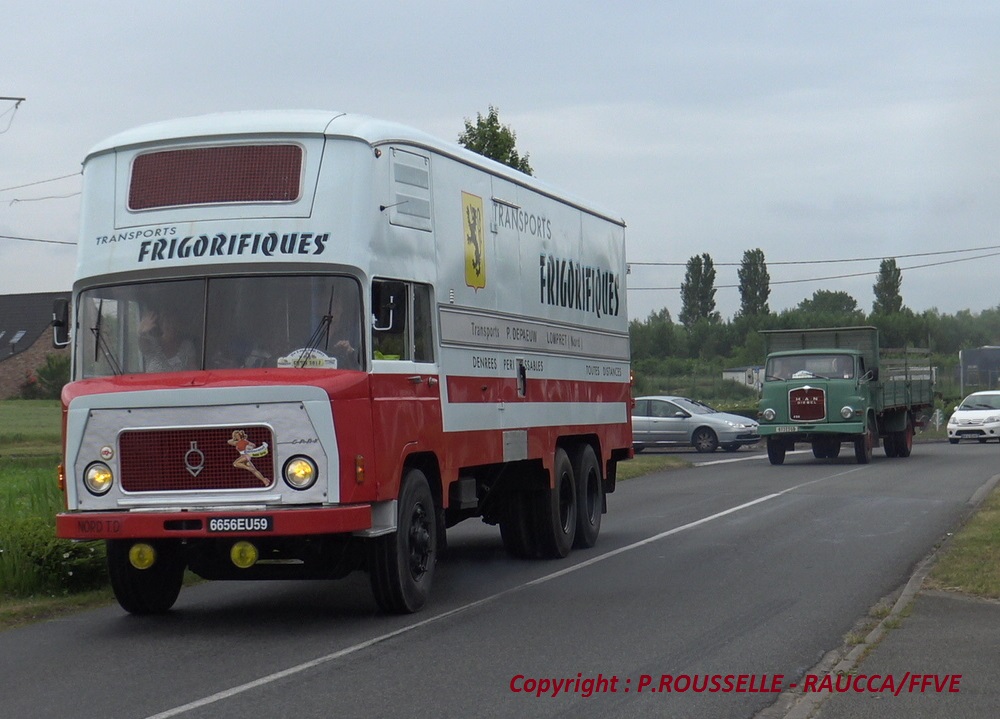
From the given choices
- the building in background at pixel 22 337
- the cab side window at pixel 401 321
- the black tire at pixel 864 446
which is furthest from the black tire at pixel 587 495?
the building in background at pixel 22 337

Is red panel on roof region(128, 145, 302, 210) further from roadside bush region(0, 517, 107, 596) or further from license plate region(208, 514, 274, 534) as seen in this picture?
roadside bush region(0, 517, 107, 596)

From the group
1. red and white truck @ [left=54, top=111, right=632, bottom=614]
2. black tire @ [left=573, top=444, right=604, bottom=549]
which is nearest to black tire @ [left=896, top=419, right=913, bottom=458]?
black tire @ [left=573, top=444, right=604, bottom=549]

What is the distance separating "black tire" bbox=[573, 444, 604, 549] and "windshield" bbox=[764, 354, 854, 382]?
16.6 metres

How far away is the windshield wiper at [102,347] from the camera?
10094mm

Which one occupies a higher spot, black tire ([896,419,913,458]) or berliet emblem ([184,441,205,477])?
berliet emblem ([184,441,205,477])

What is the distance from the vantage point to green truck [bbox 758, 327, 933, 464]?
3067cm

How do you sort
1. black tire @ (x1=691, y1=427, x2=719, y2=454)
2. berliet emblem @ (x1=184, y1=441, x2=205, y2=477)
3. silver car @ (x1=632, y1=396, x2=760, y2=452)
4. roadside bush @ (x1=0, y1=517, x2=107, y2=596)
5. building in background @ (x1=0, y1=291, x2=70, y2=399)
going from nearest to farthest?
berliet emblem @ (x1=184, y1=441, x2=205, y2=477) → roadside bush @ (x1=0, y1=517, x2=107, y2=596) → silver car @ (x1=632, y1=396, x2=760, y2=452) → black tire @ (x1=691, y1=427, x2=719, y2=454) → building in background @ (x1=0, y1=291, x2=70, y2=399)

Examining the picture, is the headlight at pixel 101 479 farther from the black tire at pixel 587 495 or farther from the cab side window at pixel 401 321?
the black tire at pixel 587 495

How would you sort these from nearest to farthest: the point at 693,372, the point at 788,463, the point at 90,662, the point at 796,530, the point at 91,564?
the point at 90,662 < the point at 91,564 < the point at 796,530 < the point at 788,463 < the point at 693,372

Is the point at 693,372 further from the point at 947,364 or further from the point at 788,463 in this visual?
the point at 788,463

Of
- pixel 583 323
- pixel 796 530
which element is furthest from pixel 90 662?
pixel 796 530

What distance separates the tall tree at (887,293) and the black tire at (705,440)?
62.9m

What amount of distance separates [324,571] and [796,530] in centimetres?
781

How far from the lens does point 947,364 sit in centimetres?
6219
